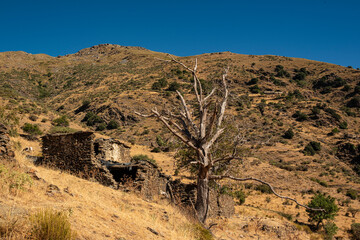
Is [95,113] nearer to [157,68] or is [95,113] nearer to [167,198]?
[157,68]

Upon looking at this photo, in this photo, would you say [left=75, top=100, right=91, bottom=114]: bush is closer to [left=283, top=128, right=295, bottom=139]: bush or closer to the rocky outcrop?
[left=283, top=128, right=295, bottom=139]: bush

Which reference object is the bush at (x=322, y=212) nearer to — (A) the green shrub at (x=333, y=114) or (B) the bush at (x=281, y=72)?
(A) the green shrub at (x=333, y=114)

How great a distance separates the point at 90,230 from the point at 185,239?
2.72 metres

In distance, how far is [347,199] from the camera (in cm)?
3055

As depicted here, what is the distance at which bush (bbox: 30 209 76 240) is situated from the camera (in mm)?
4332

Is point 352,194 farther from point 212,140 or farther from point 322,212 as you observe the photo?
point 212,140

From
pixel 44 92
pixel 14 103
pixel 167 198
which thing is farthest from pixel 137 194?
pixel 44 92

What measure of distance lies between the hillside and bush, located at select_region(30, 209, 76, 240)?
33.4 inches

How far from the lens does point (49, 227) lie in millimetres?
4371

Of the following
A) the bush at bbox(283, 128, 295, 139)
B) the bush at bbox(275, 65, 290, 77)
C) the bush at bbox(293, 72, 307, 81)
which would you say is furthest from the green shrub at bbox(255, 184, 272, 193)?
the bush at bbox(293, 72, 307, 81)

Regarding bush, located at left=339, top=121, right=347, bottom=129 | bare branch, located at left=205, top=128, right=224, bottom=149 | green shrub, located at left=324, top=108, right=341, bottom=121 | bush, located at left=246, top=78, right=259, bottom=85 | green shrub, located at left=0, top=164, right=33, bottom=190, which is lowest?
green shrub, located at left=0, top=164, right=33, bottom=190

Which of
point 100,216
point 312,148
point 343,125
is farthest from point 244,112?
point 100,216

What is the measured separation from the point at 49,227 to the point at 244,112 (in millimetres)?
54970

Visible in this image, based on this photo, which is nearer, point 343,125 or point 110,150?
point 110,150
